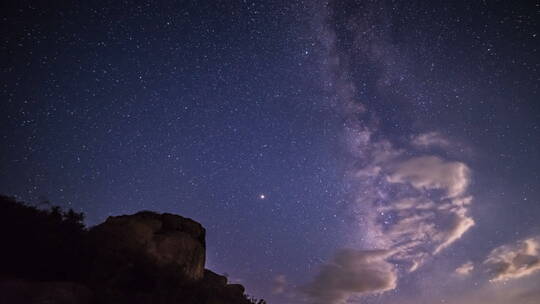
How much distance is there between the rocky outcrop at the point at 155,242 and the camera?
529 inches

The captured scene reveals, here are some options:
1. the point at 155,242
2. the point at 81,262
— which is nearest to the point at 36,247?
the point at 81,262

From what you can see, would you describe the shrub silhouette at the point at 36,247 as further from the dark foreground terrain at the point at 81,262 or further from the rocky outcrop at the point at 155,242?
the rocky outcrop at the point at 155,242

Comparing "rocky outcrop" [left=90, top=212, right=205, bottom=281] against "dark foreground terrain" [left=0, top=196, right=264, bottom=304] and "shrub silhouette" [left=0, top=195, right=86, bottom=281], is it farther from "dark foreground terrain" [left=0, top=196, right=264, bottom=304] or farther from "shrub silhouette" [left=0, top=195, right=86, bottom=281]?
"shrub silhouette" [left=0, top=195, right=86, bottom=281]

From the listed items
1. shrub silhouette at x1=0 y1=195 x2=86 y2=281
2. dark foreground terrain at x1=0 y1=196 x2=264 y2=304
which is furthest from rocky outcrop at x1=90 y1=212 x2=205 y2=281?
shrub silhouette at x1=0 y1=195 x2=86 y2=281

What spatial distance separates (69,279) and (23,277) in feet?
4.25

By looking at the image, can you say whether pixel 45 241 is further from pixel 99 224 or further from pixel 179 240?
pixel 179 240

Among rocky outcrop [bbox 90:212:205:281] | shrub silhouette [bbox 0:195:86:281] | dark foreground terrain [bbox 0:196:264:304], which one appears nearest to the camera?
dark foreground terrain [bbox 0:196:264:304]

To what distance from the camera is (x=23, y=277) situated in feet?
27.3

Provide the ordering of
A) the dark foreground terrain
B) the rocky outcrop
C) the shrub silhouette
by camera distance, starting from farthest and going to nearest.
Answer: the rocky outcrop → the shrub silhouette → the dark foreground terrain

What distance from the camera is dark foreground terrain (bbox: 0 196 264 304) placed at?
26.2ft

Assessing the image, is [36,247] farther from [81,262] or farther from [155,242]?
[155,242]

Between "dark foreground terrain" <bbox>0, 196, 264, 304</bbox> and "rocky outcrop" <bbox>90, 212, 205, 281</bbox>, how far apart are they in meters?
0.06

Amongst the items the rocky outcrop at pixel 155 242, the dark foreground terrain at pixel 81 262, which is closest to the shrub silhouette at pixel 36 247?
the dark foreground terrain at pixel 81 262

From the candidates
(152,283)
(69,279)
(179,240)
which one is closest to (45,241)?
(69,279)
